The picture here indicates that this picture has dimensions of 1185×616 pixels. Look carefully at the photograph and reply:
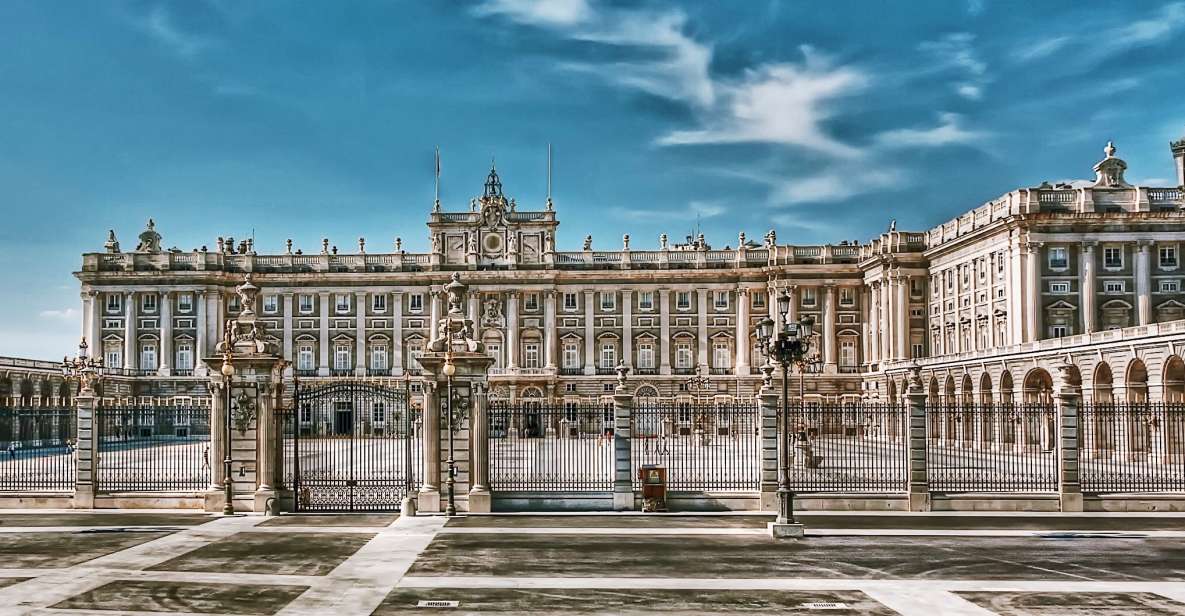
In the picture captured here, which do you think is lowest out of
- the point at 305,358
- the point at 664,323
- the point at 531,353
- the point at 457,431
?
the point at 457,431

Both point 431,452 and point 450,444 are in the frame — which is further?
point 431,452

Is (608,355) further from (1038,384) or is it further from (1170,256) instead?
(1170,256)

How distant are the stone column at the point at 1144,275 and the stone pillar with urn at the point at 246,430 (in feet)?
187

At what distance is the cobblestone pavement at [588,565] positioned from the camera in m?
16.4

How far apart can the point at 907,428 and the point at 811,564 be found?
954cm

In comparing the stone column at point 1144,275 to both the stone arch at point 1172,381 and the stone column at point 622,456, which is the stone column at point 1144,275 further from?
the stone column at point 622,456

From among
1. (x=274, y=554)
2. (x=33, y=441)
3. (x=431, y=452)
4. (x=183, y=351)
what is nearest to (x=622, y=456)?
(x=431, y=452)

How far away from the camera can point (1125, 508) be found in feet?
91.4

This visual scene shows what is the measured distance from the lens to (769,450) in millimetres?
27641

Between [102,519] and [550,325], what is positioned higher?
[550,325]

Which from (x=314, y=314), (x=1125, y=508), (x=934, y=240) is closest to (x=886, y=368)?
(x=934, y=240)

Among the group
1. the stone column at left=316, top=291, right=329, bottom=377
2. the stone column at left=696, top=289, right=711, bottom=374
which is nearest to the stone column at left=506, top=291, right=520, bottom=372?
the stone column at left=696, top=289, right=711, bottom=374

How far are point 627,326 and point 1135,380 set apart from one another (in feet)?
170

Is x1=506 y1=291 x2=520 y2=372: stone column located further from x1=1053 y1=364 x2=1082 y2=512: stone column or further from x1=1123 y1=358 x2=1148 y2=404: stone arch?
x1=1053 y1=364 x2=1082 y2=512: stone column
